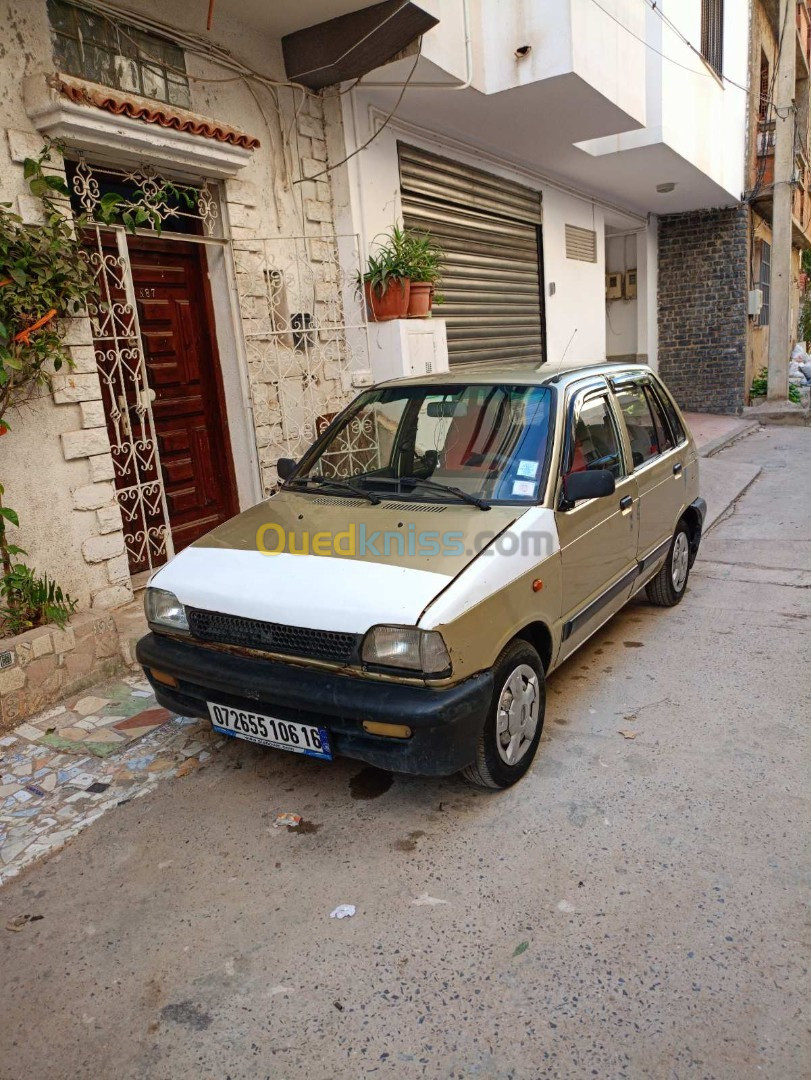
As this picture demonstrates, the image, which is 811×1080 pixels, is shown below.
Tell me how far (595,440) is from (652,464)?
0.84 meters

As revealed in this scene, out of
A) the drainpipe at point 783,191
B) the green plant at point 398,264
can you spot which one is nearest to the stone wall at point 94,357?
the green plant at point 398,264

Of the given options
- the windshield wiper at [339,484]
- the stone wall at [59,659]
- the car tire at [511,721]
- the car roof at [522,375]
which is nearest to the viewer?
the car tire at [511,721]

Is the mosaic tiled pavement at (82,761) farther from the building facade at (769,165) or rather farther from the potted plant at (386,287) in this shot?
the building facade at (769,165)

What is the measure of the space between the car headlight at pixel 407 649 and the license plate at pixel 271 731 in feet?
1.23

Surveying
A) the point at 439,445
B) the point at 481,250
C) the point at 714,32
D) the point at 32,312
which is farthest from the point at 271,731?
the point at 714,32

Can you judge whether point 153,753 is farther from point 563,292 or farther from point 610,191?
point 610,191

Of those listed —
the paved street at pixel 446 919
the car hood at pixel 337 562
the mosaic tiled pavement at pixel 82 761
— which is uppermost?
the car hood at pixel 337 562

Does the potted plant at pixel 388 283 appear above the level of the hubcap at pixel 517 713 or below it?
above

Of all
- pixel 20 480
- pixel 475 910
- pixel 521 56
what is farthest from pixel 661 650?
pixel 521 56

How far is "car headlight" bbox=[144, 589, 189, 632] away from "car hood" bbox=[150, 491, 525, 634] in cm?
5

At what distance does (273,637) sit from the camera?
3004 millimetres

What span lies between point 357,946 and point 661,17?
11.6 meters

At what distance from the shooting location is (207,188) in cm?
586

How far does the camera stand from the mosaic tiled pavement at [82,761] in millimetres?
3221
